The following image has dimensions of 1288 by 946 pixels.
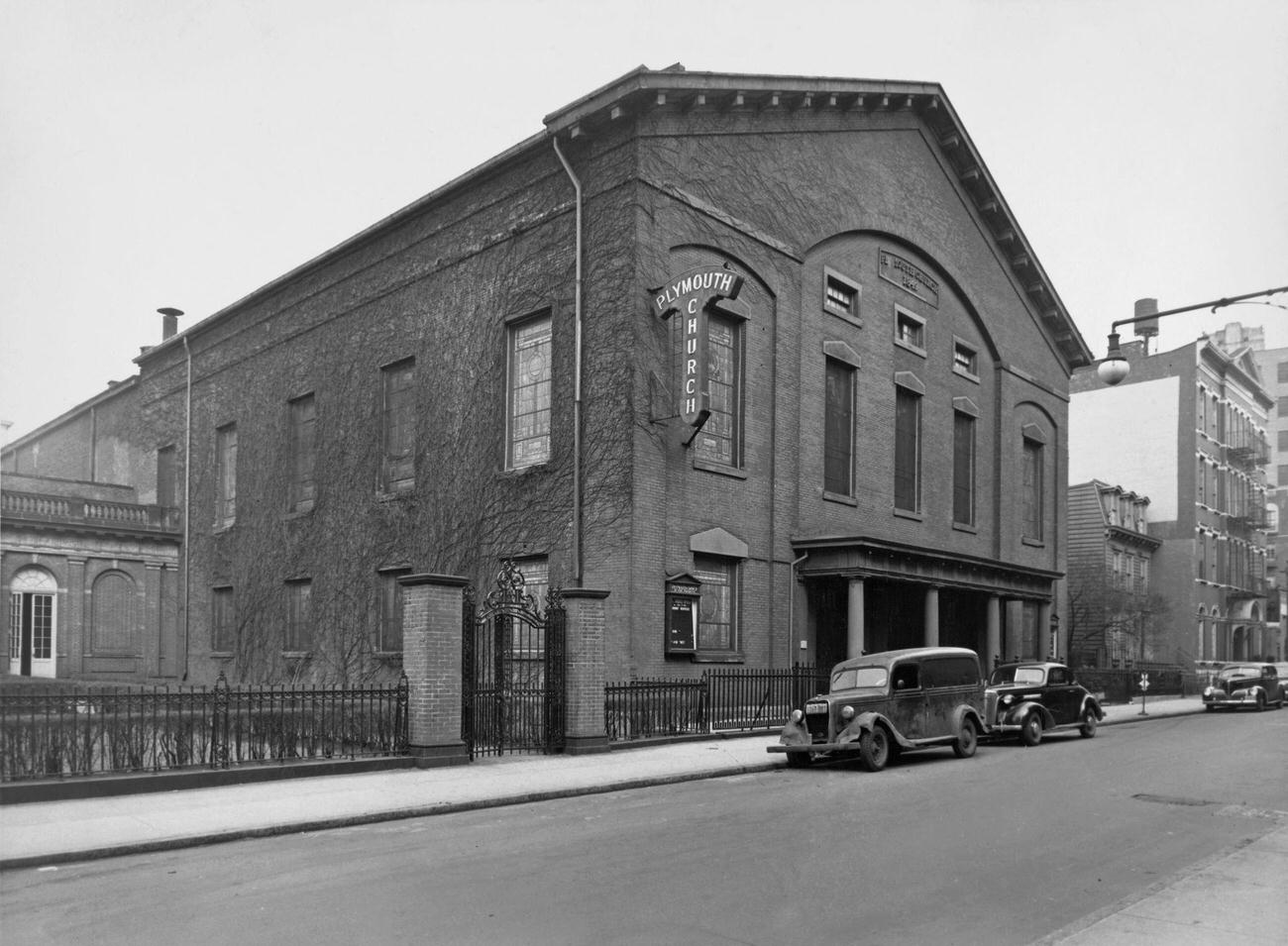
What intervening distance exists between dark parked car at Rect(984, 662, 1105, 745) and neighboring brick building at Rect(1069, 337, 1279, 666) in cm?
3074

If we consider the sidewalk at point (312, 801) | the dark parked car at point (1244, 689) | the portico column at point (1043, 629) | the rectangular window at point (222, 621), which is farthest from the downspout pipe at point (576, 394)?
the dark parked car at point (1244, 689)

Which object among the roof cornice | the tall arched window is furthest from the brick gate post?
the tall arched window

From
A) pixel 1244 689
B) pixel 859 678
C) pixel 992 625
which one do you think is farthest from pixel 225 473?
pixel 1244 689

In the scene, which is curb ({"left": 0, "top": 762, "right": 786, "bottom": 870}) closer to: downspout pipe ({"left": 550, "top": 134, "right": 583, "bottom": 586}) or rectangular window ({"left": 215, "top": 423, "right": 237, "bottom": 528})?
downspout pipe ({"left": 550, "top": 134, "right": 583, "bottom": 586})

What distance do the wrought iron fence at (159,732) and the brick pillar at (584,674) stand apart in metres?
2.86

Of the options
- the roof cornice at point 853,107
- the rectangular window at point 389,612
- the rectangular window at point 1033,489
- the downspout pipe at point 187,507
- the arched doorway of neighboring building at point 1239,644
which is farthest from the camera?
the arched doorway of neighboring building at point 1239,644

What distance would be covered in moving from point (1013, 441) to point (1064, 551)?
546 cm

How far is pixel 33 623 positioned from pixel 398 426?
47.9 feet

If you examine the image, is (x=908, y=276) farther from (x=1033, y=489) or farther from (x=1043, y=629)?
(x=1043, y=629)

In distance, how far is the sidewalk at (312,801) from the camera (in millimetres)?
10070

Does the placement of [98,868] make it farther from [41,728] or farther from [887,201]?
[887,201]

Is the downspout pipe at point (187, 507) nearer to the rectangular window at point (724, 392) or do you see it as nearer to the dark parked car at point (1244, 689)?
the rectangular window at point (724, 392)

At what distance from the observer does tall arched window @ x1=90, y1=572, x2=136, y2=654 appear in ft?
115

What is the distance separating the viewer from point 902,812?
11695mm
